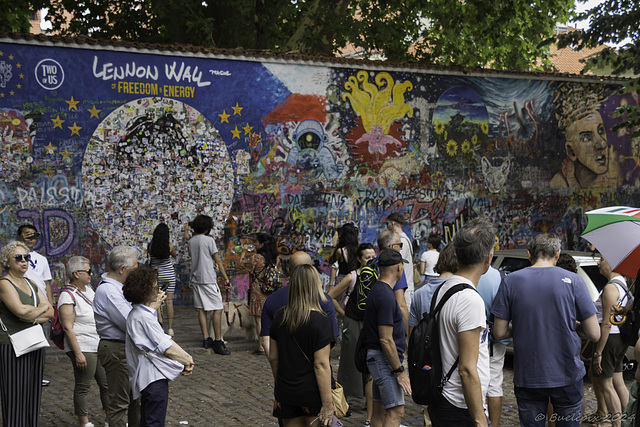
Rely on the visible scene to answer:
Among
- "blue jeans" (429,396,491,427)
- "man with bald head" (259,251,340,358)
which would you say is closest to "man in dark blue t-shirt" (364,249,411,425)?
"man with bald head" (259,251,340,358)

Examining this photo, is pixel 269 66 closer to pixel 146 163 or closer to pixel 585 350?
pixel 146 163

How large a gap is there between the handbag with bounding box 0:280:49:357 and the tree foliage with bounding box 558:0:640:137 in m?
12.3

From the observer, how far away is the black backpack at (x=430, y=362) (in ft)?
15.0

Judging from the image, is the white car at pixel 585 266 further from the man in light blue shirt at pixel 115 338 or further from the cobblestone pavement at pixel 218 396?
the man in light blue shirt at pixel 115 338

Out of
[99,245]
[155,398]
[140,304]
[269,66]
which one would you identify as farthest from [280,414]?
[269,66]

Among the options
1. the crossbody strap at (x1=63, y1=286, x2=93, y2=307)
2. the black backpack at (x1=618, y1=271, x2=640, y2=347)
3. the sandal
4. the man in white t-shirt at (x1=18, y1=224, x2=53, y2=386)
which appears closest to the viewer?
the black backpack at (x1=618, y1=271, x2=640, y2=347)

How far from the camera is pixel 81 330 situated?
7.49 m

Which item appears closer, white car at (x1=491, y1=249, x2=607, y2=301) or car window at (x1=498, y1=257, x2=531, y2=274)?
white car at (x1=491, y1=249, x2=607, y2=301)

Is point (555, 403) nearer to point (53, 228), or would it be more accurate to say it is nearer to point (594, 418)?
point (594, 418)

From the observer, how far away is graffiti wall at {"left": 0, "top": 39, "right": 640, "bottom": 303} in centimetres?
1368

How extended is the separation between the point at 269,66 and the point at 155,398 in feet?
33.9

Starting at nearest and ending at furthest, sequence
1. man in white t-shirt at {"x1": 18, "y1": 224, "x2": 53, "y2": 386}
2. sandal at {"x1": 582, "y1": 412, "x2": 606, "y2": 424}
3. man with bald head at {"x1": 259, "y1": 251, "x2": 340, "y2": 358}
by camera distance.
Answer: man with bald head at {"x1": 259, "y1": 251, "x2": 340, "y2": 358}, sandal at {"x1": 582, "y1": 412, "x2": 606, "y2": 424}, man in white t-shirt at {"x1": 18, "y1": 224, "x2": 53, "y2": 386}

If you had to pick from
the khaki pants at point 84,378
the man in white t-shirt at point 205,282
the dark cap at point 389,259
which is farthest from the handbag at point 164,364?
the man in white t-shirt at point 205,282

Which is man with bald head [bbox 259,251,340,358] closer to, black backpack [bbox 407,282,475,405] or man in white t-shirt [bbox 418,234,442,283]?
black backpack [bbox 407,282,475,405]
